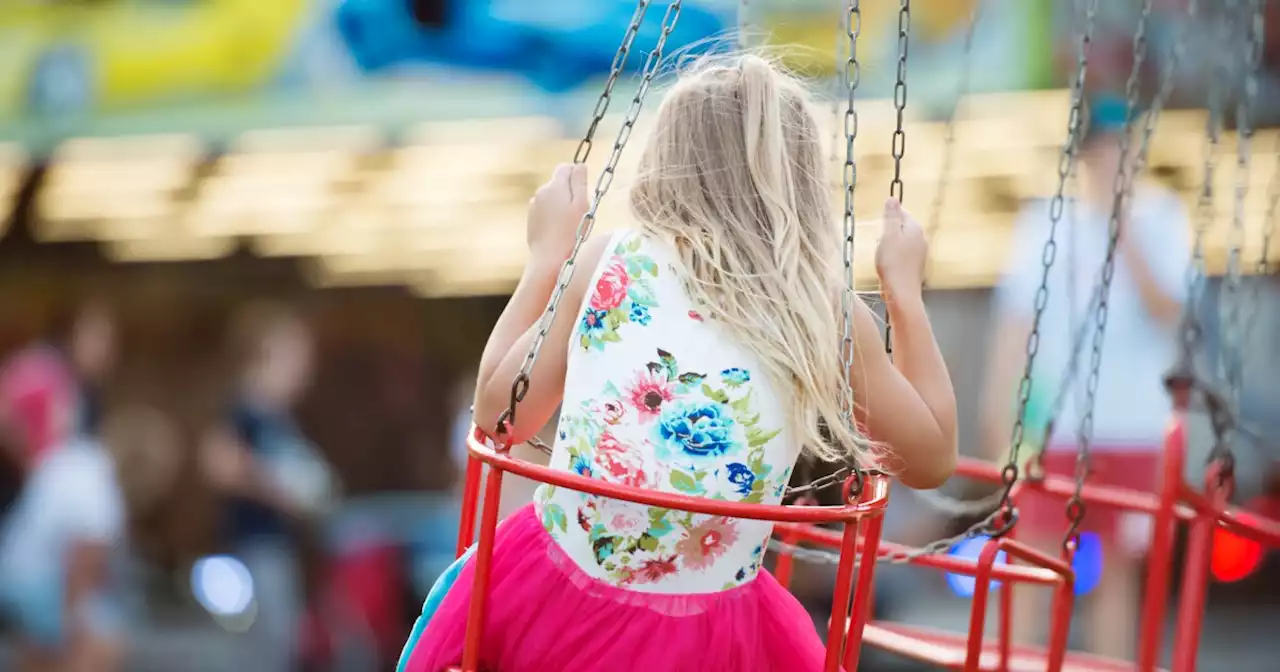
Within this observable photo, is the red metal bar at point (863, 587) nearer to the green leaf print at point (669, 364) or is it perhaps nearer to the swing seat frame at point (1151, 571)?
the green leaf print at point (669, 364)

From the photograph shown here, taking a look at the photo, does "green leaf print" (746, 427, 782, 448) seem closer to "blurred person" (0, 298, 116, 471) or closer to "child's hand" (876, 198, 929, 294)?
"child's hand" (876, 198, 929, 294)

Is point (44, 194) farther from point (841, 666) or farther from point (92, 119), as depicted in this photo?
→ point (841, 666)

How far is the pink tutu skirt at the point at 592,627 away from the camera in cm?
175

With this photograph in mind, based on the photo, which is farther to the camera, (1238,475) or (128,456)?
(128,456)

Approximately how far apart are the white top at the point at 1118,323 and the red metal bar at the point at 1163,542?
0.84m

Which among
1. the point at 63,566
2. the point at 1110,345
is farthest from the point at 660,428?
the point at 63,566

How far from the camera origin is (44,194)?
281 inches

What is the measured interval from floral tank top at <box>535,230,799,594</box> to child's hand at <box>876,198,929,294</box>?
0.22 meters

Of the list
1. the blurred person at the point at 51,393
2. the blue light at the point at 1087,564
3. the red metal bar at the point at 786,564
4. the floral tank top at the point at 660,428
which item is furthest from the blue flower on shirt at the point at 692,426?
the blurred person at the point at 51,393

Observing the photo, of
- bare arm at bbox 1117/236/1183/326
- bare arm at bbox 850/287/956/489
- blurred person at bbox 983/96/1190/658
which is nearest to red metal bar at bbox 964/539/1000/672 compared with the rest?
bare arm at bbox 850/287/956/489

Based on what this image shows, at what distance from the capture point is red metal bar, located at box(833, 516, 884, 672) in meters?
1.71

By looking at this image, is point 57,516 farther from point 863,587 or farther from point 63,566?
point 863,587

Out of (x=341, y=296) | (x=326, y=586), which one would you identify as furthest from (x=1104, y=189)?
(x=341, y=296)

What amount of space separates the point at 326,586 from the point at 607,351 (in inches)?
197
